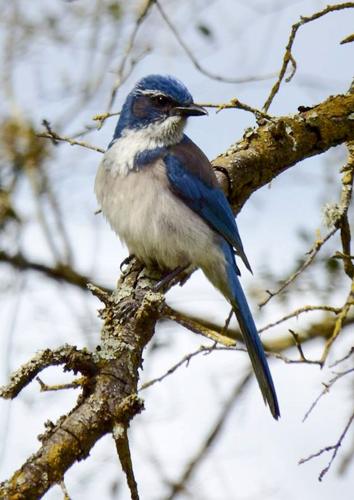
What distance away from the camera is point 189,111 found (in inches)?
217

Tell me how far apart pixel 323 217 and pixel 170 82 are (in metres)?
1.37

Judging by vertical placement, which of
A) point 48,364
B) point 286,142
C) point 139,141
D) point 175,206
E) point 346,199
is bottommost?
point 48,364

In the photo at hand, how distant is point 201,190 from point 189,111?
1.87ft

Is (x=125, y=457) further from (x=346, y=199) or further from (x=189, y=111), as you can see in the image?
(x=189, y=111)

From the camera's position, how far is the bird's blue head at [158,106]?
18.2ft

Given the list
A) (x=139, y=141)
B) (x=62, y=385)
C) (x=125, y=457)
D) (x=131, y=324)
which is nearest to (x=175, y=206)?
(x=139, y=141)

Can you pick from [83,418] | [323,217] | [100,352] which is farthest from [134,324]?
[323,217]

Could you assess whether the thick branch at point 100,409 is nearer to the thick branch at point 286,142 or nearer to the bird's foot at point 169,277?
the bird's foot at point 169,277

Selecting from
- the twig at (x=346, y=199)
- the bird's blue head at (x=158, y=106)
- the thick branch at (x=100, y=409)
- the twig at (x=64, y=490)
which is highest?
the bird's blue head at (x=158, y=106)

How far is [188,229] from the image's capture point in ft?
17.1

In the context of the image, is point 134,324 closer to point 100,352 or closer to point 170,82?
point 100,352

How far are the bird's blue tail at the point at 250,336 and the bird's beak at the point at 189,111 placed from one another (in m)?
0.73

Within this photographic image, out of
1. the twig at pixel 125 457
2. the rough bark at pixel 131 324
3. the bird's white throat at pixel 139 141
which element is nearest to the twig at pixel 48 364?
the rough bark at pixel 131 324

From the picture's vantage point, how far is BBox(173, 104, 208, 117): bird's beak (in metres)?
5.47
